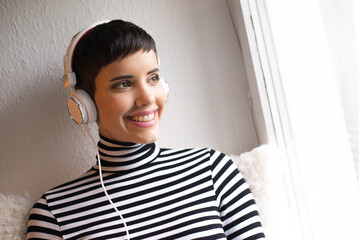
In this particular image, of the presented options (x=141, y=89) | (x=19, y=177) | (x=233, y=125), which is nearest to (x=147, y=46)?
(x=141, y=89)

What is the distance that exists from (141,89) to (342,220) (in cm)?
61

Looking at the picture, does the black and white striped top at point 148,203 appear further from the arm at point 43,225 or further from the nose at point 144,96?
the nose at point 144,96

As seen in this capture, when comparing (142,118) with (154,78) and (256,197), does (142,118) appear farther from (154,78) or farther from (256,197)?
(256,197)

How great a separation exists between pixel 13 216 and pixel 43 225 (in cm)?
11

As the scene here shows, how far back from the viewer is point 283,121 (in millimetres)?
1153

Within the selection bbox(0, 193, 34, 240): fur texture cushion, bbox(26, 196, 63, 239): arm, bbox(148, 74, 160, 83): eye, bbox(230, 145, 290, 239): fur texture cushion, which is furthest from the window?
bbox(0, 193, 34, 240): fur texture cushion

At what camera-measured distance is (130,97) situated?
0.93 m

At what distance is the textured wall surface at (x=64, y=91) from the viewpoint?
1.20m

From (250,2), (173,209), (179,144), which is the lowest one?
(173,209)

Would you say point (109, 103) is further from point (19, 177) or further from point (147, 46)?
point (19, 177)

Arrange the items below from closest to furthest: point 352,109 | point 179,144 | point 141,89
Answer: point 352,109
point 141,89
point 179,144

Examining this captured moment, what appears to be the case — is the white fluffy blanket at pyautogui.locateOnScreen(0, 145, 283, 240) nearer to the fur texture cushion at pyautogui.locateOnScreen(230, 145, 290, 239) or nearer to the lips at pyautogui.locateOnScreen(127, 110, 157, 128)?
the fur texture cushion at pyautogui.locateOnScreen(230, 145, 290, 239)

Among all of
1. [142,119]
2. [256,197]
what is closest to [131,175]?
[142,119]

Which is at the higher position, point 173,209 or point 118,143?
point 118,143
